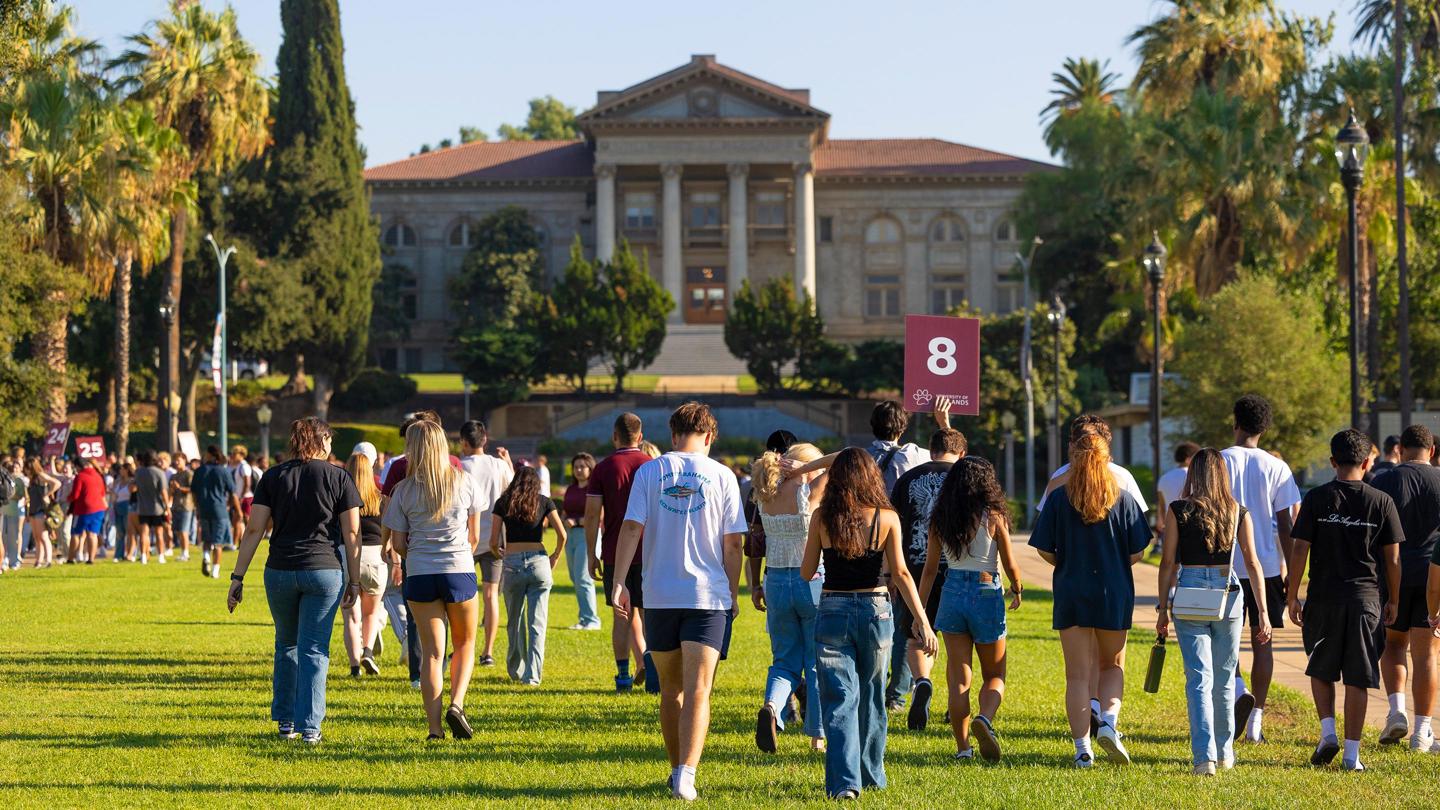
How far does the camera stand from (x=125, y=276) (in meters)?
39.9

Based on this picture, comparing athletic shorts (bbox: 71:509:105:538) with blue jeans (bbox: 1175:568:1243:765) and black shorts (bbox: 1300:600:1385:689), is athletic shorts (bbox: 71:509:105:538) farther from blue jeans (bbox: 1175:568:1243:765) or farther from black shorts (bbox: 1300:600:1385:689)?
black shorts (bbox: 1300:600:1385:689)

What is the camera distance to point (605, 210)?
85125 millimetres

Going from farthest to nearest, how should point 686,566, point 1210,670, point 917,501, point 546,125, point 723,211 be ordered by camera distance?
point 546,125
point 723,211
point 917,501
point 1210,670
point 686,566

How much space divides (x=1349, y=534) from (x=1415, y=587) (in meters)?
0.86

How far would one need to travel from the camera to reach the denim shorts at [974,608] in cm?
900

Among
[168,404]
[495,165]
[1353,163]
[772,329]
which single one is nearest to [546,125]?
[495,165]

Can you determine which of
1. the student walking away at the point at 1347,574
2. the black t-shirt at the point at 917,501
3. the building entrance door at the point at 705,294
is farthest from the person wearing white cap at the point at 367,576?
the building entrance door at the point at 705,294

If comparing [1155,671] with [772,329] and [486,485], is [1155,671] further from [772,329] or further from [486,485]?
[772,329]

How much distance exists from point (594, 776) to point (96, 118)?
2565 cm

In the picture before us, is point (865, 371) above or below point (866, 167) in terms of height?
below

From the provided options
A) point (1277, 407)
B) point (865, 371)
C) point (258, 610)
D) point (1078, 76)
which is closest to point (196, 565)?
point (258, 610)

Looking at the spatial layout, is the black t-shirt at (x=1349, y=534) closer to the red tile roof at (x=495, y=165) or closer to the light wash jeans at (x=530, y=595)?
the light wash jeans at (x=530, y=595)

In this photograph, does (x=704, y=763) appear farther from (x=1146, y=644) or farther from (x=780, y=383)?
(x=780, y=383)

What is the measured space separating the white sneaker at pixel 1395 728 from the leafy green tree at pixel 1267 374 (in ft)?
88.8
